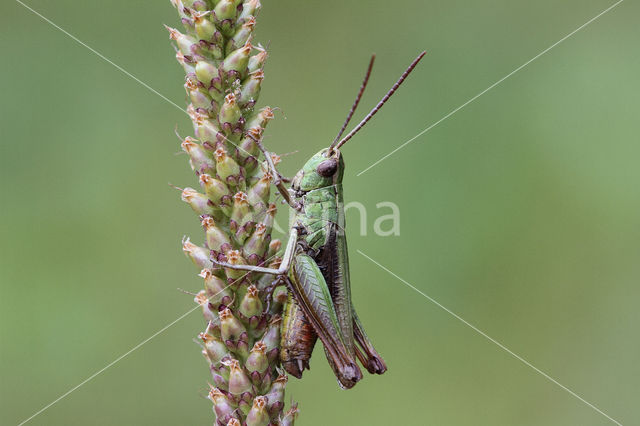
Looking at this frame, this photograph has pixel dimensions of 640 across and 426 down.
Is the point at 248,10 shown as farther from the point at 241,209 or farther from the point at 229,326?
the point at 229,326

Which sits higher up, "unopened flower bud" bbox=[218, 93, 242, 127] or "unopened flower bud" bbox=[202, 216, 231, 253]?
"unopened flower bud" bbox=[218, 93, 242, 127]

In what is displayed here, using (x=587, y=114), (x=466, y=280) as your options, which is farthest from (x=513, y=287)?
(x=587, y=114)

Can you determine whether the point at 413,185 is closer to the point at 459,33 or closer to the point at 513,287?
the point at 513,287

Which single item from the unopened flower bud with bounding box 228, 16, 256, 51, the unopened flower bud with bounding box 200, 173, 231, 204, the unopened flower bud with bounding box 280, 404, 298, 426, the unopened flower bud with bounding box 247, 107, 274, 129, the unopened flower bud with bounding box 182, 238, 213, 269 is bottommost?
the unopened flower bud with bounding box 280, 404, 298, 426

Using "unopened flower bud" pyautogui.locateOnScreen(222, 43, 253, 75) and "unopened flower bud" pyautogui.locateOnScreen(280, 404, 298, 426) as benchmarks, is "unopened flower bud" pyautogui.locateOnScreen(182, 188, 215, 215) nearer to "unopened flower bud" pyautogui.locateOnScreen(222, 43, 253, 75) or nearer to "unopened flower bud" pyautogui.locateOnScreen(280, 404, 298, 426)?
"unopened flower bud" pyautogui.locateOnScreen(222, 43, 253, 75)

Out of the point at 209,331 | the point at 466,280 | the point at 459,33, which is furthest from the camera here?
the point at 459,33

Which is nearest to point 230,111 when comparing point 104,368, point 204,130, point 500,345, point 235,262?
point 204,130

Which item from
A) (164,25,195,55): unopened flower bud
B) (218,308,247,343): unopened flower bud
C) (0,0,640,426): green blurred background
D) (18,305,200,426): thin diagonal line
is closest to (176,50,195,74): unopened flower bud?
(164,25,195,55): unopened flower bud

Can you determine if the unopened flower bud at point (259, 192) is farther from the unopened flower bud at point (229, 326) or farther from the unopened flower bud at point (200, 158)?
the unopened flower bud at point (229, 326)

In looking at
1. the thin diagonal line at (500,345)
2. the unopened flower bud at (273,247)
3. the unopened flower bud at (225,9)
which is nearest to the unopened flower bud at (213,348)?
the unopened flower bud at (273,247)
